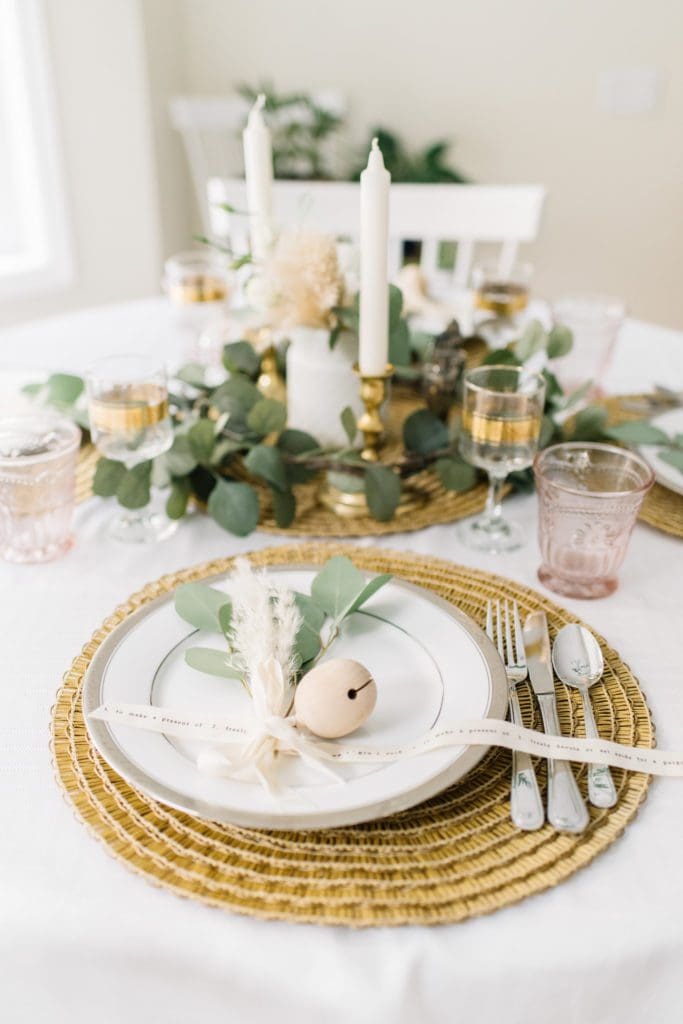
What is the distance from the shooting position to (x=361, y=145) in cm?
300

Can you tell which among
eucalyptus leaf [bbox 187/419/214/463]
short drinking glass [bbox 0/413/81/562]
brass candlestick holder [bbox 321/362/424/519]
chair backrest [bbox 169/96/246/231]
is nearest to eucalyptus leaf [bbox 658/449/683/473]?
brass candlestick holder [bbox 321/362/424/519]

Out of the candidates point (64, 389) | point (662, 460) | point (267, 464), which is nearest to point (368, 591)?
point (267, 464)

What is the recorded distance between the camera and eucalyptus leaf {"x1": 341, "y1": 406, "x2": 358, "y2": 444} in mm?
902

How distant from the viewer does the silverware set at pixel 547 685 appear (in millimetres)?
519

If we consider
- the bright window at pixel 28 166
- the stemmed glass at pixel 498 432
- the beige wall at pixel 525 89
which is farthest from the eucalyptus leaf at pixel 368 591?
the beige wall at pixel 525 89

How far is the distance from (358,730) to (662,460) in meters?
0.54

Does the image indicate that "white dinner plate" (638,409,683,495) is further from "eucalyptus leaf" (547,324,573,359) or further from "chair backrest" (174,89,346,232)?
"chair backrest" (174,89,346,232)

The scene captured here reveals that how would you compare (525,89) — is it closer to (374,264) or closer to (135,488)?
(374,264)

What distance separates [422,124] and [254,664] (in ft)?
9.12

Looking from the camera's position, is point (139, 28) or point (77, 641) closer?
point (77, 641)

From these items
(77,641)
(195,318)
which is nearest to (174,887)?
(77,641)

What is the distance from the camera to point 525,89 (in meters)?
2.82

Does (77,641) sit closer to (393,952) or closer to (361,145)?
(393,952)

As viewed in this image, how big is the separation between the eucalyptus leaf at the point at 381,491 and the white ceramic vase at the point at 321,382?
11 cm
